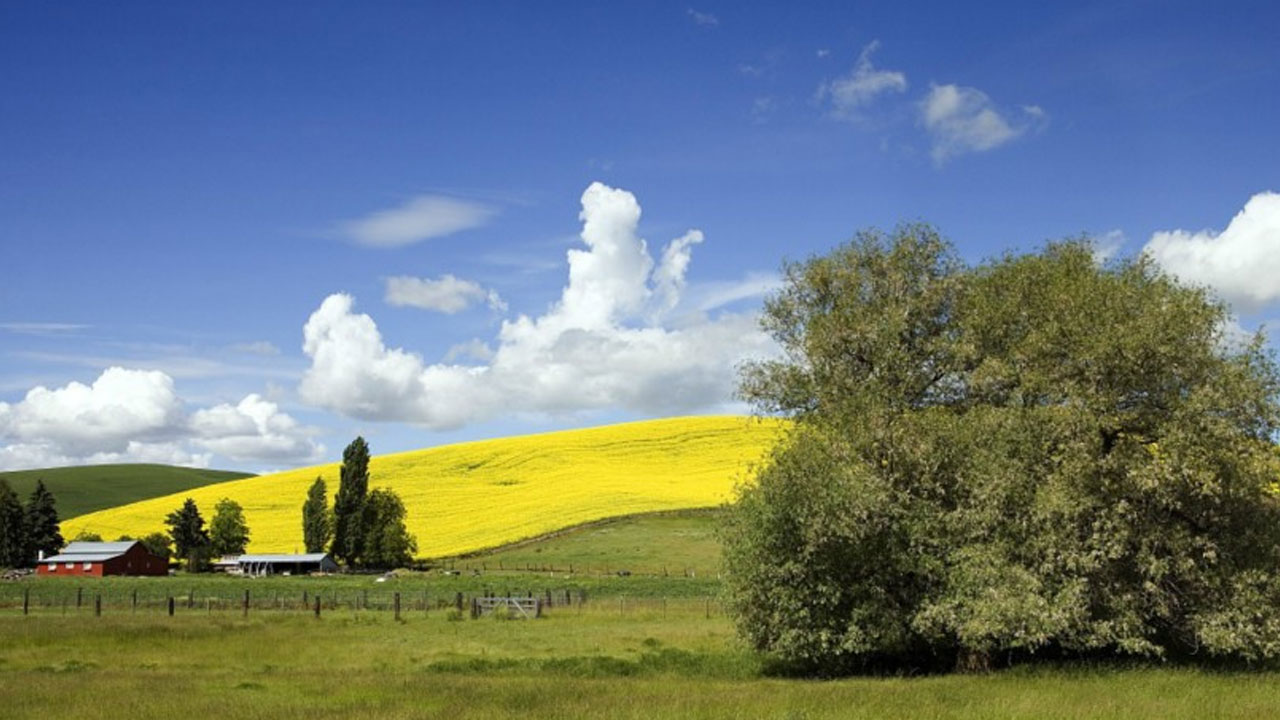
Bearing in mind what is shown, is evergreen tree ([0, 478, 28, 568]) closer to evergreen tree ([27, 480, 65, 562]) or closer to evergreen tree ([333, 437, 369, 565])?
evergreen tree ([27, 480, 65, 562])

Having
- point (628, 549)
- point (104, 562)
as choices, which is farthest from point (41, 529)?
point (628, 549)

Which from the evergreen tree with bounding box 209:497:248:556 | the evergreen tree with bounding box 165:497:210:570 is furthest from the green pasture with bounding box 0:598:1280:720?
the evergreen tree with bounding box 165:497:210:570

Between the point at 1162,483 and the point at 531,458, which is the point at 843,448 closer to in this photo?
the point at 1162,483

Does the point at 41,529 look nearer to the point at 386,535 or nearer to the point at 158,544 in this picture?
the point at 158,544

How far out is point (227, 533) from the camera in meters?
118

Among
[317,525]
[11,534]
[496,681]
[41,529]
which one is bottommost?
[496,681]

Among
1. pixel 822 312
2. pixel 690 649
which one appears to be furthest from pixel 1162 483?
pixel 690 649

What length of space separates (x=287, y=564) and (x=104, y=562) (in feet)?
56.1

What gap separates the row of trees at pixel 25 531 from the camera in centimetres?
12069

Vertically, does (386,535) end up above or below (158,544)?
→ below

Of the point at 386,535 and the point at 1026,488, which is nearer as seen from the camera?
the point at 1026,488

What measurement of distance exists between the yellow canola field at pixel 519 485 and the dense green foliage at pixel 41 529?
29.2 ft

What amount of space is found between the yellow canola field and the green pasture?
5484cm

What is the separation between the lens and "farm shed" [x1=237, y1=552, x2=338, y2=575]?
361 feet
